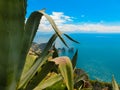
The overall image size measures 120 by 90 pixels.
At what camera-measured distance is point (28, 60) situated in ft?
8.12

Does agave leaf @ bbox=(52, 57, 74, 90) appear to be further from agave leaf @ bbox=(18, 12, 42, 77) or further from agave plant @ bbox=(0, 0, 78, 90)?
agave leaf @ bbox=(18, 12, 42, 77)

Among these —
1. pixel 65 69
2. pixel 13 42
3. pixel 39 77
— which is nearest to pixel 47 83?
pixel 39 77

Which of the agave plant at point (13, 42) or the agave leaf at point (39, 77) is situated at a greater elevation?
the agave plant at point (13, 42)

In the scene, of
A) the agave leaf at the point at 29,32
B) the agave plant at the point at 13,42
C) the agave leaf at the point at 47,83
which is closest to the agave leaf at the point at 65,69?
the agave plant at the point at 13,42

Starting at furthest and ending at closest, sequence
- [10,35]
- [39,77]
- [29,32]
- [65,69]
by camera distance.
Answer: [39,77] < [29,32] < [65,69] < [10,35]

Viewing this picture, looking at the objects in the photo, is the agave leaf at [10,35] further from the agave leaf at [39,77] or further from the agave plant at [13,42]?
the agave leaf at [39,77]

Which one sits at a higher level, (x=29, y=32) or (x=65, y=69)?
(x=29, y=32)

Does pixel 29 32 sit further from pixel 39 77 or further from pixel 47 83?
pixel 47 83

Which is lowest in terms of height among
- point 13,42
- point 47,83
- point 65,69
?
point 47,83

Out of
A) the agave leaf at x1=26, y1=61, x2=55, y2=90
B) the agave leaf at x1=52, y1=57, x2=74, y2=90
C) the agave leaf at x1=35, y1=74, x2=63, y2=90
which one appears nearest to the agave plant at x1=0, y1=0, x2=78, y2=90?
the agave leaf at x1=52, y1=57, x2=74, y2=90

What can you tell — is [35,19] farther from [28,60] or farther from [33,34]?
[28,60]

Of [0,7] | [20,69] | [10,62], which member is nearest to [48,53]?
[20,69]

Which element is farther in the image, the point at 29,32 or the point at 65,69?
the point at 29,32

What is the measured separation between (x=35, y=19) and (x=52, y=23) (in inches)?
9.1
